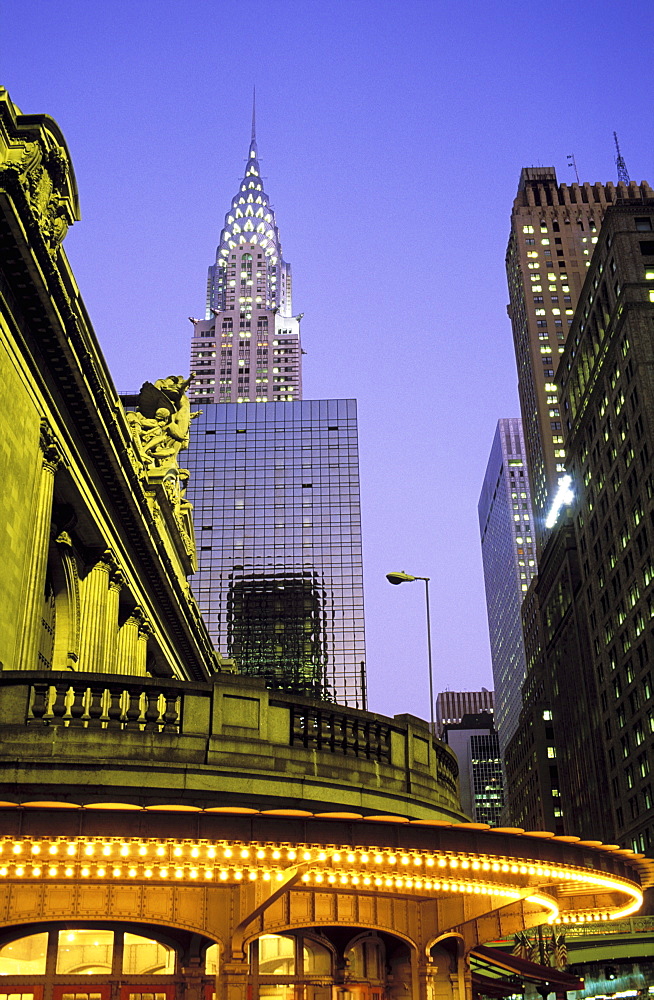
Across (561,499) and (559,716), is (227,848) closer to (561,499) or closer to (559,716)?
(559,716)

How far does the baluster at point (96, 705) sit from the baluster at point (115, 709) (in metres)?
0.18

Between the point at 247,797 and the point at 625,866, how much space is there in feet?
31.4

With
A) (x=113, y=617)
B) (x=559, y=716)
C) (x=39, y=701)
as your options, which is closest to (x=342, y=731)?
(x=39, y=701)

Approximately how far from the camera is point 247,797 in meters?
17.0

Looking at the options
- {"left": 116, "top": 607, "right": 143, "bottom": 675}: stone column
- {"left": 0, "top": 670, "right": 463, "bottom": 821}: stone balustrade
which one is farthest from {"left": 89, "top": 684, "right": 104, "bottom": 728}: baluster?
{"left": 116, "top": 607, "right": 143, "bottom": 675}: stone column

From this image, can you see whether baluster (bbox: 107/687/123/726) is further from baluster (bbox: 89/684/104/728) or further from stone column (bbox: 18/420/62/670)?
stone column (bbox: 18/420/62/670)

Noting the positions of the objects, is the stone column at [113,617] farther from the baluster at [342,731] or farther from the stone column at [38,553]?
the baluster at [342,731]

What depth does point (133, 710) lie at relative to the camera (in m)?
17.1

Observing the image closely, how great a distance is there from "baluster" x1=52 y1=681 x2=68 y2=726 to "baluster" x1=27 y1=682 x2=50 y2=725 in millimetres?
154

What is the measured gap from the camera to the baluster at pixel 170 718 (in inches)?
680

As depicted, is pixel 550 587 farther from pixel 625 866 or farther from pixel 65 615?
pixel 625 866

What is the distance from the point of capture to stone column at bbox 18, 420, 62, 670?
27625 millimetres

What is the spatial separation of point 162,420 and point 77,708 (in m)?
35.0

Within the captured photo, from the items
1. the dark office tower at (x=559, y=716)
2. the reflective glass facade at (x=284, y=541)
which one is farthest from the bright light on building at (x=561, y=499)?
the reflective glass facade at (x=284, y=541)
